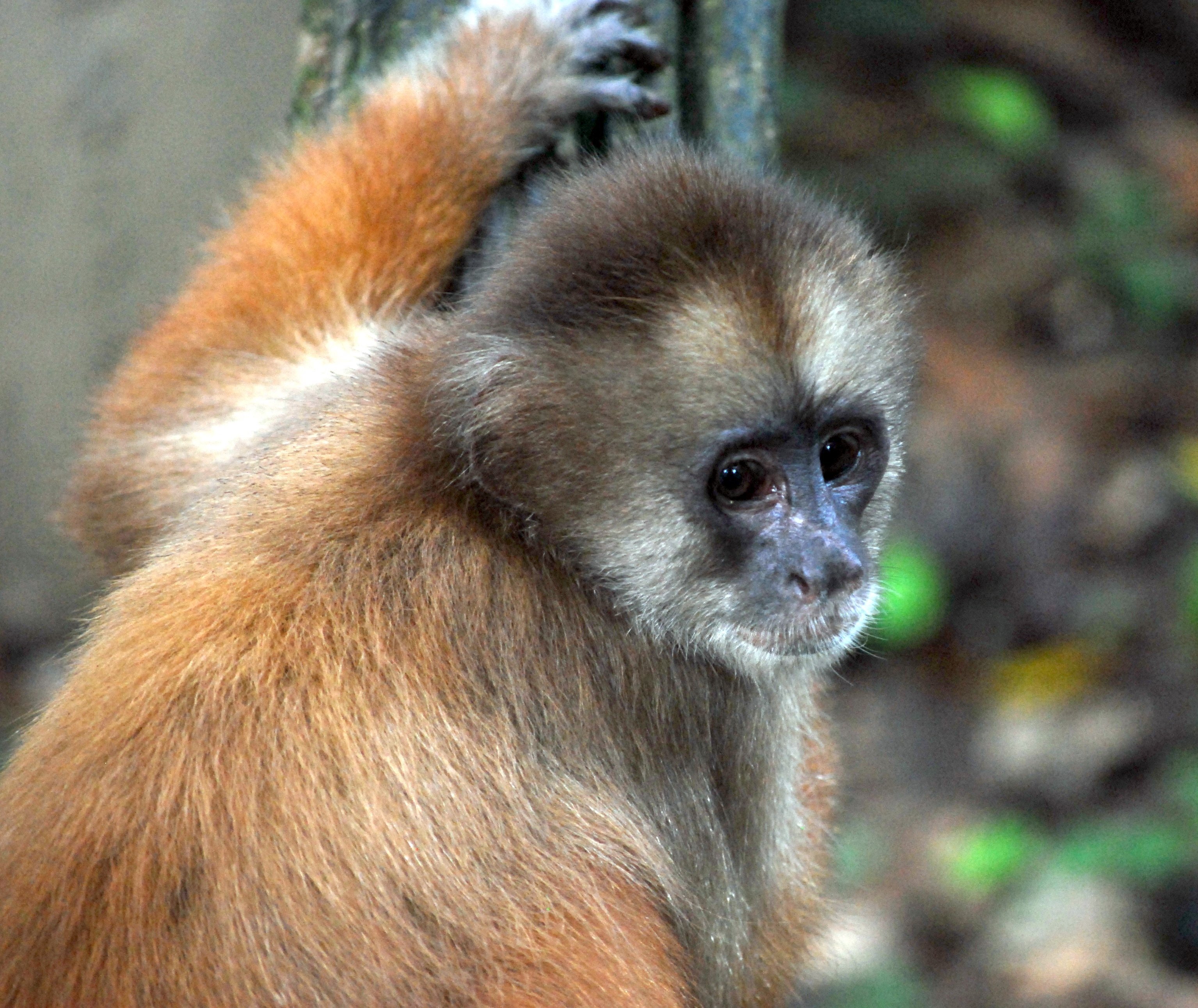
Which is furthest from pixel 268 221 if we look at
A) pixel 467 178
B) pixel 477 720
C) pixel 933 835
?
pixel 933 835

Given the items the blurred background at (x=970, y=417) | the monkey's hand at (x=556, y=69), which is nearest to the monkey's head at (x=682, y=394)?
the monkey's hand at (x=556, y=69)

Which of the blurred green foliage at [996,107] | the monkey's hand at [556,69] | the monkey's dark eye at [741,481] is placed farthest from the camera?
the blurred green foliage at [996,107]

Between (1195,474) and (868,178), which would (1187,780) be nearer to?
(1195,474)

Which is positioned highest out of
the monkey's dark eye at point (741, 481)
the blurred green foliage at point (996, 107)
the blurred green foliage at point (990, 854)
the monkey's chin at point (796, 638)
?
the monkey's dark eye at point (741, 481)

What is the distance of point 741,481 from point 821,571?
1.04ft

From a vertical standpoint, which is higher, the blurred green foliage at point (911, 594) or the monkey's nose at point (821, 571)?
the monkey's nose at point (821, 571)

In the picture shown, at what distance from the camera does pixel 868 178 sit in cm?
1046

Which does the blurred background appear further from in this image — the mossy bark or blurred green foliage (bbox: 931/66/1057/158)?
the mossy bark

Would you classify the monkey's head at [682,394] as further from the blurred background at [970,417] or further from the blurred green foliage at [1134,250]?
the blurred green foliage at [1134,250]

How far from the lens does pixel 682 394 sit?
3.64 metres

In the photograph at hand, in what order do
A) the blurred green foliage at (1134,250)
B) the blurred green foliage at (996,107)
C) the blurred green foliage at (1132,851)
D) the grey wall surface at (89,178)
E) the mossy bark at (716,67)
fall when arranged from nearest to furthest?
1. the mossy bark at (716,67)
2. the blurred green foliage at (1132,851)
3. the grey wall surface at (89,178)
4. the blurred green foliage at (996,107)
5. the blurred green foliage at (1134,250)

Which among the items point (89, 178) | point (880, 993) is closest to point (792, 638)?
point (880, 993)

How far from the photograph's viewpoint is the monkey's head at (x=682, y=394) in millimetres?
3641

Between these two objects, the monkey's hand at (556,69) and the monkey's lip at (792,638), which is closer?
the monkey's lip at (792,638)
